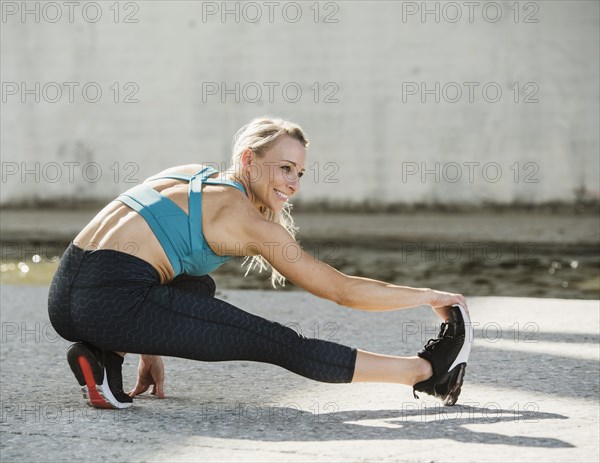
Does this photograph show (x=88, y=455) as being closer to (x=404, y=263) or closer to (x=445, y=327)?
(x=445, y=327)

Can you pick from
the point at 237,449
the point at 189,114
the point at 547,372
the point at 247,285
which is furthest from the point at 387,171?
the point at 237,449

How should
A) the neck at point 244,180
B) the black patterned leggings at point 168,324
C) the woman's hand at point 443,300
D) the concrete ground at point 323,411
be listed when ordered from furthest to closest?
the neck at point 244,180, the woman's hand at point 443,300, the black patterned leggings at point 168,324, the concrete ground at point 323,411

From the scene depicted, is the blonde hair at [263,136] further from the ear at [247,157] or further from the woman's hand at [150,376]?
the woman's hand at [150,376]

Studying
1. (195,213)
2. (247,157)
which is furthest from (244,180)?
(195,213)

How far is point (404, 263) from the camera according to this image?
8.05 metres

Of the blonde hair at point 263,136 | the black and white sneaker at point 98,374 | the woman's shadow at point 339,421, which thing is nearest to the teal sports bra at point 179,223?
the blonde hair at point 263,136

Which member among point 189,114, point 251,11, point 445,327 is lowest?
point 445,327

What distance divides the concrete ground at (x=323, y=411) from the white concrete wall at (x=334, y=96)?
6528 millimetres

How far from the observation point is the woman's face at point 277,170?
10.0 feet

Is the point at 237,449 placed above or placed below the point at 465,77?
below

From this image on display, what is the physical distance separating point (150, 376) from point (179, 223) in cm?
60

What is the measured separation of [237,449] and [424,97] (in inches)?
348

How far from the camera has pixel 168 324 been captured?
9.45ft

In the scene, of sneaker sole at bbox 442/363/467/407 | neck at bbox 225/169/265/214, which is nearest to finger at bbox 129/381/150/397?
neck at bbox 225/169/265/214
